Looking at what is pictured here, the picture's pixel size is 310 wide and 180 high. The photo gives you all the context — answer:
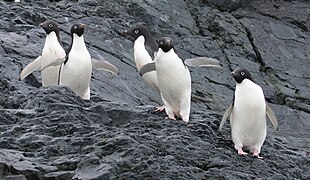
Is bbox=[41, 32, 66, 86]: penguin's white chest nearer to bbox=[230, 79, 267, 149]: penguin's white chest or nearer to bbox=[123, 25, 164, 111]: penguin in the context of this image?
bbox=[123, 25, 164, 111]: penguin

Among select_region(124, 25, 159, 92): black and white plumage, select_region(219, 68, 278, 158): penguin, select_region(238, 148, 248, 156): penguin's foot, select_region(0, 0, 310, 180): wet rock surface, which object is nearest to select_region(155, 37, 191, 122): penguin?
select_region(0, 0, 310, 180): wet rock surface

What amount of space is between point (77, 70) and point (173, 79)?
5.77ft

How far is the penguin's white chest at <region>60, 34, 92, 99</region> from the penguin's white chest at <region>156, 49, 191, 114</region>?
60.7 inches

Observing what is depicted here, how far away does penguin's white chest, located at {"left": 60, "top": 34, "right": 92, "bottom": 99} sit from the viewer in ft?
35.2

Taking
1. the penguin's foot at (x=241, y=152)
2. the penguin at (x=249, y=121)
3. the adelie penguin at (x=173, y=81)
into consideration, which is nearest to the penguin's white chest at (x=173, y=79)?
the adelie penguin at (x=173, y=81)

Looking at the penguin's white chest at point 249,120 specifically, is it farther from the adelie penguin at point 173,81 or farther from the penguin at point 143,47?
the penguin at point 143,47

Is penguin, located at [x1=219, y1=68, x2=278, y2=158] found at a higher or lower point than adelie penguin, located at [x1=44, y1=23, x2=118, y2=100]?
higher

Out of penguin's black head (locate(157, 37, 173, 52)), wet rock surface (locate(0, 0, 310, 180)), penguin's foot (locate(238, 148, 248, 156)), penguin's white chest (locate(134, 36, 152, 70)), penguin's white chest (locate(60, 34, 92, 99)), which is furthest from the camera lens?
penguin's white chest (locate(134, 36, 152, 70))

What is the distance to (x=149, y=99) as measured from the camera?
13938 mm

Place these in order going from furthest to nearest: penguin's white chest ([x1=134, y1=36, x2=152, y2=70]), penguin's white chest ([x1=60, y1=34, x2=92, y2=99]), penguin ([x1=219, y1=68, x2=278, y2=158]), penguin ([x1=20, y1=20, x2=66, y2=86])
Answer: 1. penguin's white chest ([x1=134, y1=36, x2=152, y2=70])
2. penguin ([x1=20, y1=20, x2=66, y2=86])
3. penguin's white chest ([x1=60, y1=34, x2=92, y2=99])
4. penguin ([x1=219, y1=68, x2=278, y2=158])

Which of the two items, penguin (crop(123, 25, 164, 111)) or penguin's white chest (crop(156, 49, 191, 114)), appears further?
penguin (crop(123, 25, 164, 111))

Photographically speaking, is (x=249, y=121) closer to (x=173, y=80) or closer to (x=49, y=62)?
(x=173, y=80)

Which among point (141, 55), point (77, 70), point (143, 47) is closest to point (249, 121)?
point (77, 70)

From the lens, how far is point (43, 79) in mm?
11906
